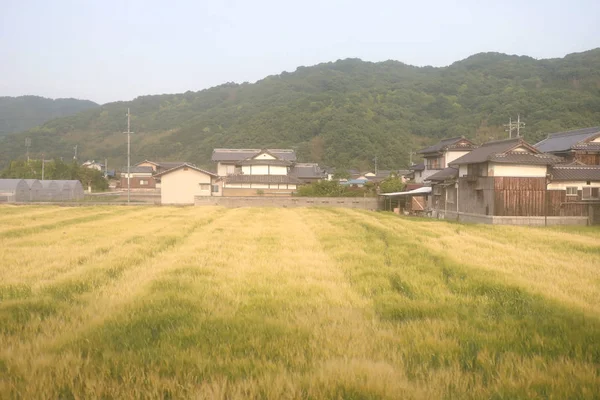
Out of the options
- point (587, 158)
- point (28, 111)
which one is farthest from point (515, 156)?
point (28, 111)

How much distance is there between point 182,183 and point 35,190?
48.6 ft

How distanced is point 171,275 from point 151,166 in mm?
77093

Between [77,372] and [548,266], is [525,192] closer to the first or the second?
[548,266]

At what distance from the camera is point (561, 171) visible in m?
28.9

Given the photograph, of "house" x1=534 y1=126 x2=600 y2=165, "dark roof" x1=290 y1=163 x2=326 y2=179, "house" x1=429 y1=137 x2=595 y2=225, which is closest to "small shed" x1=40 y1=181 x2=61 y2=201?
"dark roof" x1=290 y1=163 x2=326 y2=179

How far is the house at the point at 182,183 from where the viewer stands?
48.0 m

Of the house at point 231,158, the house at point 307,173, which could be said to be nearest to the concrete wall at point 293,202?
the house at point 307,173

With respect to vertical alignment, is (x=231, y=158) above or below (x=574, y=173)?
above

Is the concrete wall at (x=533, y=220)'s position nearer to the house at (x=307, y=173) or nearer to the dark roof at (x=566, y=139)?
the dark roof at (x=566, y=139)

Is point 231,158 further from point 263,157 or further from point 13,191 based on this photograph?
point 13,191

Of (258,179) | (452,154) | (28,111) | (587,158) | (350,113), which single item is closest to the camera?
(587,158)

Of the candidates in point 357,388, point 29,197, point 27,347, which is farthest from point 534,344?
point 29,197

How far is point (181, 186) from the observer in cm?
4828

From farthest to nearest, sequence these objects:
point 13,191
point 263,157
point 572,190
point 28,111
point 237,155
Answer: point 28,111
point 237,155
point 263,157
point 13,191
point 572,190
